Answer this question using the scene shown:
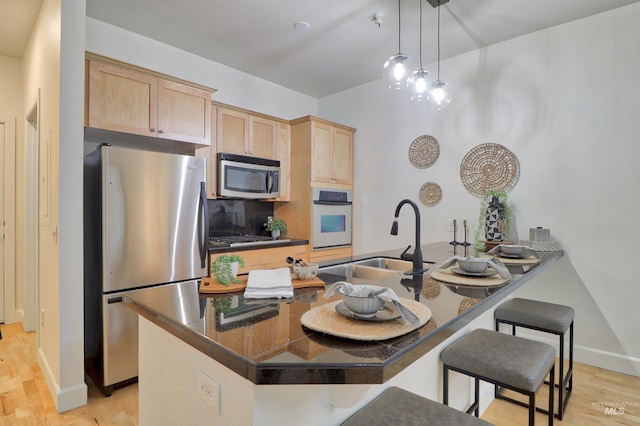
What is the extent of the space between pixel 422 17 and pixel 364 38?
20.7 inches

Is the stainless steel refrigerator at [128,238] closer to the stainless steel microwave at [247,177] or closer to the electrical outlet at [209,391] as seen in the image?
the stainless steel microwave at [247,177]

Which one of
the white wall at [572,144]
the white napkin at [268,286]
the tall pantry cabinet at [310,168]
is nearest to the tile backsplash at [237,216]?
the tall pantry cabinet at [310,168]

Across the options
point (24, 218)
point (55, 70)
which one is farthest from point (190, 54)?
point (24, 218)

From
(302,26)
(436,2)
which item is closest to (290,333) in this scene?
(436,2)

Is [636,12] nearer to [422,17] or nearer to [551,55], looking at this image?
[551,55]

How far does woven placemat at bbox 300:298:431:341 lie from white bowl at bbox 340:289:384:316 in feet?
0.09

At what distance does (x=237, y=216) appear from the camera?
148 inches

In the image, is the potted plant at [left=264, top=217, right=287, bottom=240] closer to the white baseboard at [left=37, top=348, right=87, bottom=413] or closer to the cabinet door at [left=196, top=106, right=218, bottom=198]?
the cabinet door at [left=196, top=106, right=218, bottom=198]

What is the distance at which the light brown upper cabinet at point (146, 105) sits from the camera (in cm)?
238

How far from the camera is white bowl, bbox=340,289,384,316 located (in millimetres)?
920

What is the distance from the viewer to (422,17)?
8.89ft

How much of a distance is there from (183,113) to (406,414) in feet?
8.81

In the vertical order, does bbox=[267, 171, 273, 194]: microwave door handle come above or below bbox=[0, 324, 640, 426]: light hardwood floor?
above

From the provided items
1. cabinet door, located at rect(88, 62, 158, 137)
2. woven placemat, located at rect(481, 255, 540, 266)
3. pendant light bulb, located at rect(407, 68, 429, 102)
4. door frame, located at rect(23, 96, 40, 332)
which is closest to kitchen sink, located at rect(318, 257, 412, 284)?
woven placemat, located at rect(481, 255, 540, 266)
